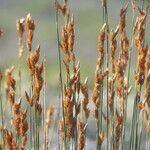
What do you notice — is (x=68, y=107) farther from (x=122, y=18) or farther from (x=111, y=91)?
(x=122, y=18)

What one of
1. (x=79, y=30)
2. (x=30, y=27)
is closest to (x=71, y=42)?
(x=30, y=27)

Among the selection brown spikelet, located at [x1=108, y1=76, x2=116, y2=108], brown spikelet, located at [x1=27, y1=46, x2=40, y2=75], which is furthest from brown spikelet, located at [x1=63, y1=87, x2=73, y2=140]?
brown spikelet, located at [x1=108, y1=76, x2=116, y2=108]

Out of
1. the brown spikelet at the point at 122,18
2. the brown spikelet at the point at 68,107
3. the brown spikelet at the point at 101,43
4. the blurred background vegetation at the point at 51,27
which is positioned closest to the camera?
the brown spikelet at the point at 68,107

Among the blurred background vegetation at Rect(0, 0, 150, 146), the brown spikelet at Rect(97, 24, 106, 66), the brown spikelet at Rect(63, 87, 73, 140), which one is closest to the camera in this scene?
the brown spikelet at Rect(63, 87, 73, 140)

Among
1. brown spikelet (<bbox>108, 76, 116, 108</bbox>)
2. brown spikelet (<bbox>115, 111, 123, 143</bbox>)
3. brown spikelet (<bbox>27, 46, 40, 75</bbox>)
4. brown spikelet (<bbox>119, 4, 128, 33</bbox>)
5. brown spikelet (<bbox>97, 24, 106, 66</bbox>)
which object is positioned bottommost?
brown spikelet (<bbox>115, 111, 123, 143</bbox>)

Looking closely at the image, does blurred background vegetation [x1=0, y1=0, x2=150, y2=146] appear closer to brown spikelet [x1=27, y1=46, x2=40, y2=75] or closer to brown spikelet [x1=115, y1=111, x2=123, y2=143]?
brown spikelet [x1=115, y1=111, x2=123, y2=143]

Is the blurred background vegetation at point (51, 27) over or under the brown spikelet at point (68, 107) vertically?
over

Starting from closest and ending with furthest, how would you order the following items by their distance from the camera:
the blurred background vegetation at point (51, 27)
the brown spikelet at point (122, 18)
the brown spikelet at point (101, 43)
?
the brown spikelet at point (101, 43) → the brown spikelet at point (122, 18) → the blurred background vegetation at point (51, 27)

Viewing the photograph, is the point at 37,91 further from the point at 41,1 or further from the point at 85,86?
the point at 41,1

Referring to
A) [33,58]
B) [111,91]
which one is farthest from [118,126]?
[33,58]

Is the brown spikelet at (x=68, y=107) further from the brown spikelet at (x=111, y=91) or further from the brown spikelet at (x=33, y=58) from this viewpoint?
the brown spikelet at (x=111, y=91)

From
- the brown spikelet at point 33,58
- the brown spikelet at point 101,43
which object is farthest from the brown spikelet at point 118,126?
the brown spikelet at point 33,58

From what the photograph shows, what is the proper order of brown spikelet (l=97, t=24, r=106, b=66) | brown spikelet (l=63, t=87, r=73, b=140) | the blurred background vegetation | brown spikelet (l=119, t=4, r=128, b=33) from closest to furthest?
brown spikelet (l=63, t=87, r=73, b=140) < brown spikelet (l=97, t=24, r=106, b=66) < brown spikelet (l=119, t=4, r=128, b=33) < the blurred background vegetation
